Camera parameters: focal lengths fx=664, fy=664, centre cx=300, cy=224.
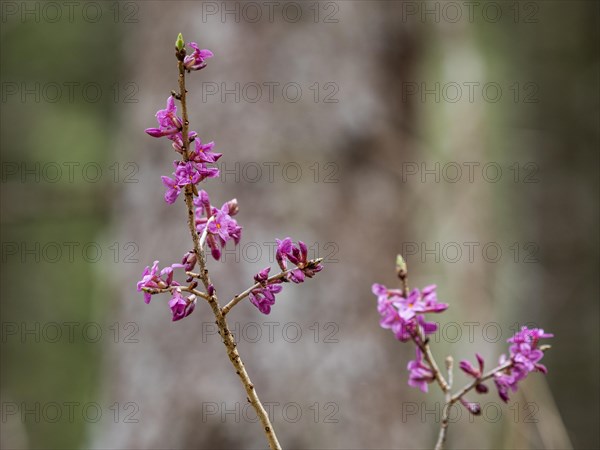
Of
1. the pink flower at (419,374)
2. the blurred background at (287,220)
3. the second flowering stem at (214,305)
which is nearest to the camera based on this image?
the second flowering stem at (214,305)

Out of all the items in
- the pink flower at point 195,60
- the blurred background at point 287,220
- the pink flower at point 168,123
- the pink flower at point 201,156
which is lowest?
the blurred background at point 287,220

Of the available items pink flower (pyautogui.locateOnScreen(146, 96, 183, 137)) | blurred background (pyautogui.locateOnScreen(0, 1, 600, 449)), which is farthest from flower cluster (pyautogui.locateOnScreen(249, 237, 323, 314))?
blurred background (pyautogui.locateOnScreen(0, 1, 600, 449))

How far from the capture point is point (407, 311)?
566 millimetres

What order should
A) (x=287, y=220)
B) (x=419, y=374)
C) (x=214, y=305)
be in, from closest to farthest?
(x=214, y=305) < (x=419, y=374) < (x=287, y=220)

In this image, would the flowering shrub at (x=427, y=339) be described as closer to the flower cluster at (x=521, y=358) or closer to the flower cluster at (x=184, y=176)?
the flower cluster at (x=521, y=358)

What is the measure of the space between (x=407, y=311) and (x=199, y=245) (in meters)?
0.19

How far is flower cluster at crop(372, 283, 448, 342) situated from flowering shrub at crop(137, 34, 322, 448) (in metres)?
0.08

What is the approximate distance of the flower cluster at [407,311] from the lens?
57cm

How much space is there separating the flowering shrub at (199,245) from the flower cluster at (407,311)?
0.08 m

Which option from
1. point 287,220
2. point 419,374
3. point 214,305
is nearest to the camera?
point 214,305

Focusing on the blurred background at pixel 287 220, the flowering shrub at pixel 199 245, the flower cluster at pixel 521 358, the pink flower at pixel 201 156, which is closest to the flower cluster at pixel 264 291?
the flowering shrub at pixel 199 245

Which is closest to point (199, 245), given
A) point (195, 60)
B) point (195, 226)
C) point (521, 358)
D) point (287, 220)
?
point (195, 226)

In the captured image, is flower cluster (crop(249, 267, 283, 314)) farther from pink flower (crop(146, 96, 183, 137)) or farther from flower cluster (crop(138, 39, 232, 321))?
pink flower (crop(146, 96, 183, 137))

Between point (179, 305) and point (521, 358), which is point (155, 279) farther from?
point (521, 358)
